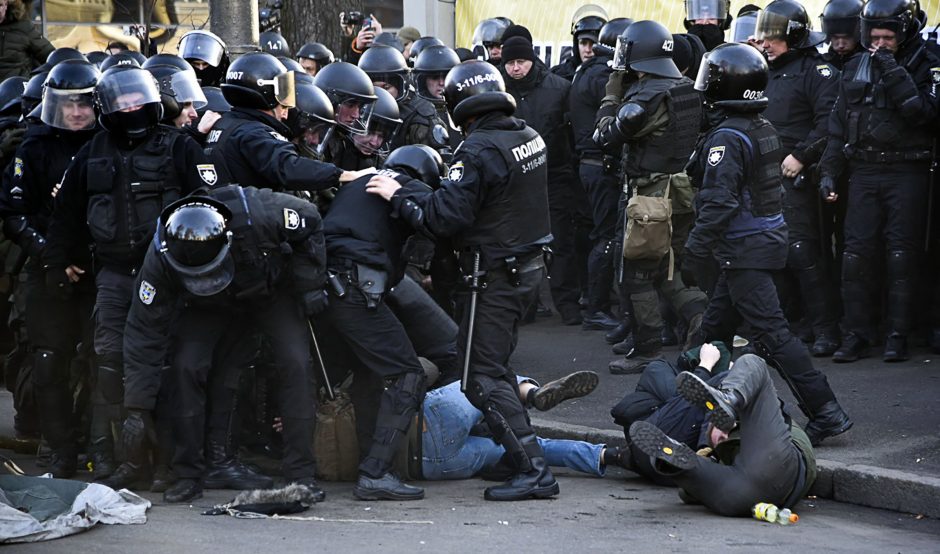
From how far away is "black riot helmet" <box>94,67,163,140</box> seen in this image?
22.3 ft

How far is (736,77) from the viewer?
7.32 m

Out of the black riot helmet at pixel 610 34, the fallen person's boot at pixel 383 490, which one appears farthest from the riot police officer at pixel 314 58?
the fallen person's boot at pixel 383 490

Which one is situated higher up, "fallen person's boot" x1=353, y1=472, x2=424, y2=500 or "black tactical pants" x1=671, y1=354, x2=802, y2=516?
"black tactical pants" x1=671, y1=354, x2=802, y2=516

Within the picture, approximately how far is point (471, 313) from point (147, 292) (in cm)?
146

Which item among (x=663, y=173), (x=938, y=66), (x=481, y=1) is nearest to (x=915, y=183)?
(x=938, y=66)

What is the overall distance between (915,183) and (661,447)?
3661mm

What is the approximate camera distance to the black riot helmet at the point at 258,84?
700 centimetres

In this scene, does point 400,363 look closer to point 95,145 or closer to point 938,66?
point 95,145

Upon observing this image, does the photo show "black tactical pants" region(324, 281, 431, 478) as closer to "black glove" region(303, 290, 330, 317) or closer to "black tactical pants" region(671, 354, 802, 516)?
"black glove" region(303, 290, 330, 317)

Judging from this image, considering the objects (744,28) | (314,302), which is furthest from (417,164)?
(744,28)

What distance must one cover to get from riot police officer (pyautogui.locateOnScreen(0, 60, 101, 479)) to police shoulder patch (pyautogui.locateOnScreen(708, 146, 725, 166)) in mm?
3203

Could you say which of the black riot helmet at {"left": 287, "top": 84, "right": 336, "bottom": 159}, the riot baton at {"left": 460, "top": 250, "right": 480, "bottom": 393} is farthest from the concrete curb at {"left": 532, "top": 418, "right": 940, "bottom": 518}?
the black riot helmet at {"left": 287, "top": 84, "right": 336, "bottom": 159}

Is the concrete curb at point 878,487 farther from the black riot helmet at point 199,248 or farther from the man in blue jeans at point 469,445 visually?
the black riot helmet at point 199,248

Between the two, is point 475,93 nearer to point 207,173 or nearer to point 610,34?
point 207,173
